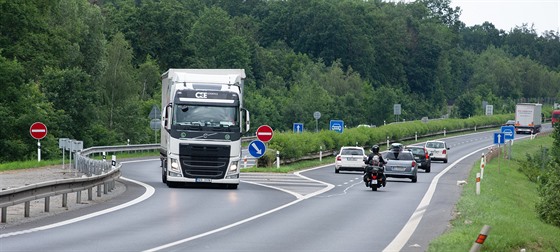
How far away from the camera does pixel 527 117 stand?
122938 mm

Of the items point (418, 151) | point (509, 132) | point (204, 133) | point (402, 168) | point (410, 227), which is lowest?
point (402, 168)

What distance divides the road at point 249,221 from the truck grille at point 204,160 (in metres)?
0.59

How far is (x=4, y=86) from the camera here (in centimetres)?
6147

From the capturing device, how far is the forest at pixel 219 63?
68625 mm

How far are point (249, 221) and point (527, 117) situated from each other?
104 m

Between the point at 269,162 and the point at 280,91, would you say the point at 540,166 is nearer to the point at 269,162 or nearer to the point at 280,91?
the point at 269,162

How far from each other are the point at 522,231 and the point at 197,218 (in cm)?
659

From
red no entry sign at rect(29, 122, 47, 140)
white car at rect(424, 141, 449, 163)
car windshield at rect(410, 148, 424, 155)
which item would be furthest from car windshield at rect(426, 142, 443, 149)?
red no entry sign at rect(29, 122, 47, 140)

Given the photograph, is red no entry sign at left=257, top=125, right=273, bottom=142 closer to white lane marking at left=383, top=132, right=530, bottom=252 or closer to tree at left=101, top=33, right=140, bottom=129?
white lane marking at left=383, top=132, right=530, bottom=252

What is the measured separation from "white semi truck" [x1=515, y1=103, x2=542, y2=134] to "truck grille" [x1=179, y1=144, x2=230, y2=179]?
91101 mm

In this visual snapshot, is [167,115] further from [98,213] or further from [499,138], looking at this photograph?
[499,138]

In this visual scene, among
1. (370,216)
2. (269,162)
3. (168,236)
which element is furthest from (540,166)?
(168,236)

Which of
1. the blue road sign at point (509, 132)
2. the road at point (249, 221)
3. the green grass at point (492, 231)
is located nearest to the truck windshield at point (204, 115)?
the road at point (249, 221)

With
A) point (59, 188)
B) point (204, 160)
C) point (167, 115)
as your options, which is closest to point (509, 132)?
point (204, 160)
